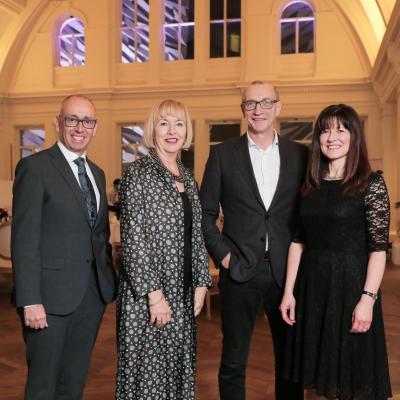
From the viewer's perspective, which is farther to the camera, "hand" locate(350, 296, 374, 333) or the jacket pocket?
the jacket pocket

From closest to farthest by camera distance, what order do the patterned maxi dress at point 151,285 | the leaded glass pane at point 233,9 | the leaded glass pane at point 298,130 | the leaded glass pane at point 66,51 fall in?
the patterned maxi dress at point 151,285 → the leaded glass pane at point 298,130 → the leaded glass pane at point 233,9 → the leaded glass pane at point 66,51

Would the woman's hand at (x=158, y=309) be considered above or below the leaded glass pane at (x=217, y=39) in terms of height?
below

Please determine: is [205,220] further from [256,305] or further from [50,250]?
[50,250]

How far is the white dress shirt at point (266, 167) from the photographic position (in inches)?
99.1

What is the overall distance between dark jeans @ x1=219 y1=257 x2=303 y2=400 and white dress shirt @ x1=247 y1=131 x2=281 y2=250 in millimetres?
211

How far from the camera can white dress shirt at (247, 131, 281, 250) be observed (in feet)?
8.26

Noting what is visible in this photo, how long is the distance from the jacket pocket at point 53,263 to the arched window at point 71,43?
13.4 m

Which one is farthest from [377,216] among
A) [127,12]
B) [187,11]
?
[127,12]

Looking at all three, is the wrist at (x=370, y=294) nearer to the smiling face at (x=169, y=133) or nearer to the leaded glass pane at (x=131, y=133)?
the smiling face at (x=169, y=133)

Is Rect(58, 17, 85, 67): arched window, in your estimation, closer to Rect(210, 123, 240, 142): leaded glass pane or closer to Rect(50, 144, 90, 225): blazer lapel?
Rect(210, 123, 240, 142): leaded glass pane

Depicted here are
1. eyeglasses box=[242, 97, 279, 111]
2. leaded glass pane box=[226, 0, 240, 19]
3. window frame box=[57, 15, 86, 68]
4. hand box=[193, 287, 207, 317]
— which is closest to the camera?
hand box=[193, 287, 207, 317]

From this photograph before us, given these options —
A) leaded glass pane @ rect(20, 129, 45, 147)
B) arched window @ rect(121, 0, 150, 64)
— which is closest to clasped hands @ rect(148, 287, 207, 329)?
arched window @ rect(121, 0, 150, 64)

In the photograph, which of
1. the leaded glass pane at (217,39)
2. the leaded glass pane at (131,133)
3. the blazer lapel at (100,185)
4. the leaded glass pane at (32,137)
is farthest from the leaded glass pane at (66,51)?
the blazer lapel at (100,185)

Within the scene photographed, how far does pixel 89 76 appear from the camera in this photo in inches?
557
